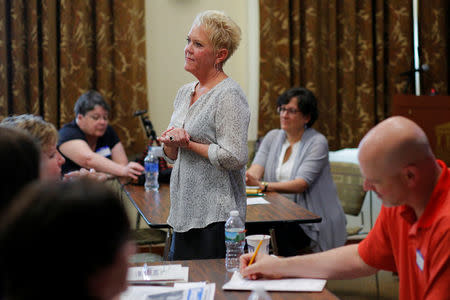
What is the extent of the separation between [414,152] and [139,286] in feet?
2.81

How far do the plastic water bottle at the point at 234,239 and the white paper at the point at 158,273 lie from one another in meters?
0.16

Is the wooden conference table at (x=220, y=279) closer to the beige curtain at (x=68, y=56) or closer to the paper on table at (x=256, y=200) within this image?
the paper on table at (x=256, y=200)

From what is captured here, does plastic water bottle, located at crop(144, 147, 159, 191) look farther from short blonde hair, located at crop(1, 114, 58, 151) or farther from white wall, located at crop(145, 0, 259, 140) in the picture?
short blonde hair, located at crop(1, 114, 58, 151)

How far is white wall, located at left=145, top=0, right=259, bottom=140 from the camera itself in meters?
4.79

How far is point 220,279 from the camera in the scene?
5.62 ft

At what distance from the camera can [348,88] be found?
194 inches

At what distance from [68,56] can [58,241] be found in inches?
159

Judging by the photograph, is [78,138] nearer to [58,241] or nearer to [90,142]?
[90,142]

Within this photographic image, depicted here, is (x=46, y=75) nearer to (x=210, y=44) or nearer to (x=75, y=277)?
(x=210, y=44)

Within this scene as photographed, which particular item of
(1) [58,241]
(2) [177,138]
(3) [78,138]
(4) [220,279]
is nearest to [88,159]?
(3) [78,138]

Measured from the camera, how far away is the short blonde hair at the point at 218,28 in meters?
2.26

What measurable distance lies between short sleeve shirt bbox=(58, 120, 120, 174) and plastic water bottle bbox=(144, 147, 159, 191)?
0.47 metres

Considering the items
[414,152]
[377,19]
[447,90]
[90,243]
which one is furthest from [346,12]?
[90,243]

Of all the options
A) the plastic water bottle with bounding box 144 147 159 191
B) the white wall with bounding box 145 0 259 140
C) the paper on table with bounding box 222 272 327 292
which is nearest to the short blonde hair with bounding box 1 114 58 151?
the paper on table with bounding box 222 272 327 292
